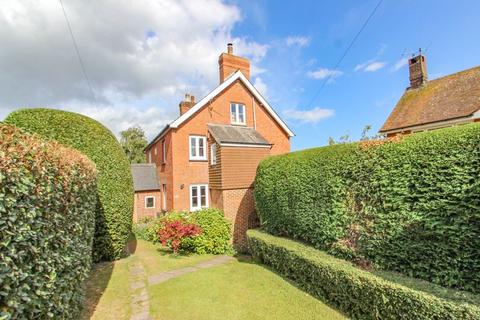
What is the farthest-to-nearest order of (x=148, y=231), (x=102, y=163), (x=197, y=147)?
(x=197, y=147)
(x=148, y=231)
(x=102, y=163)

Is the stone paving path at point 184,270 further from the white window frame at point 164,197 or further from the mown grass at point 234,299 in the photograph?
the white window frame at point 164,197

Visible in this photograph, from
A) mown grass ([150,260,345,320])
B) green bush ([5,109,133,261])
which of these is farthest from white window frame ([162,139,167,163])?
mown grass ([150,260,345,320])

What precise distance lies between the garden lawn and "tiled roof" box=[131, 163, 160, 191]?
407 inches

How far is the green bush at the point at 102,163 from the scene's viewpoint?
7695 millimetres

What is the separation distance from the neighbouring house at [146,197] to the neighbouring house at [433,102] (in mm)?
17883

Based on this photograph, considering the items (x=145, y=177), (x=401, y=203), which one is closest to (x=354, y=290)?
(x=401, y=203)

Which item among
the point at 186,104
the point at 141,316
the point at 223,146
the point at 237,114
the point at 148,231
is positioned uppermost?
the point at 186,104

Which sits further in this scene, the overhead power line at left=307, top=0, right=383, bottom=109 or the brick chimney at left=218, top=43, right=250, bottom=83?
the brick chimney at left=218, top=43, right=250, bottom=83

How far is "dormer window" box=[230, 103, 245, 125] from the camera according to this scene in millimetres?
17547

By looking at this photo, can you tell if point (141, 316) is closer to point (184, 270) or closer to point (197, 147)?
point (184, 270)

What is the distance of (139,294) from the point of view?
20.4 ft

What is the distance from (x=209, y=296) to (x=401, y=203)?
547 cm

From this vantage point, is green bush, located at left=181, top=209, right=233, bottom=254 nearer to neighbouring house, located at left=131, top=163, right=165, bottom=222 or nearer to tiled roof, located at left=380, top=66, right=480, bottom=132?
neighbouring house, located at left=131, top=163, right=165, bottom=222

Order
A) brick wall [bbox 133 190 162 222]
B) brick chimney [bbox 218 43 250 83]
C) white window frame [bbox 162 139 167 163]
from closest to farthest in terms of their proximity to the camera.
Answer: white window frame [bbox 162 139 167 163]
brick chimney [bbox 218 43 250 83]
brick wall [bbox 133 190 162 222]
